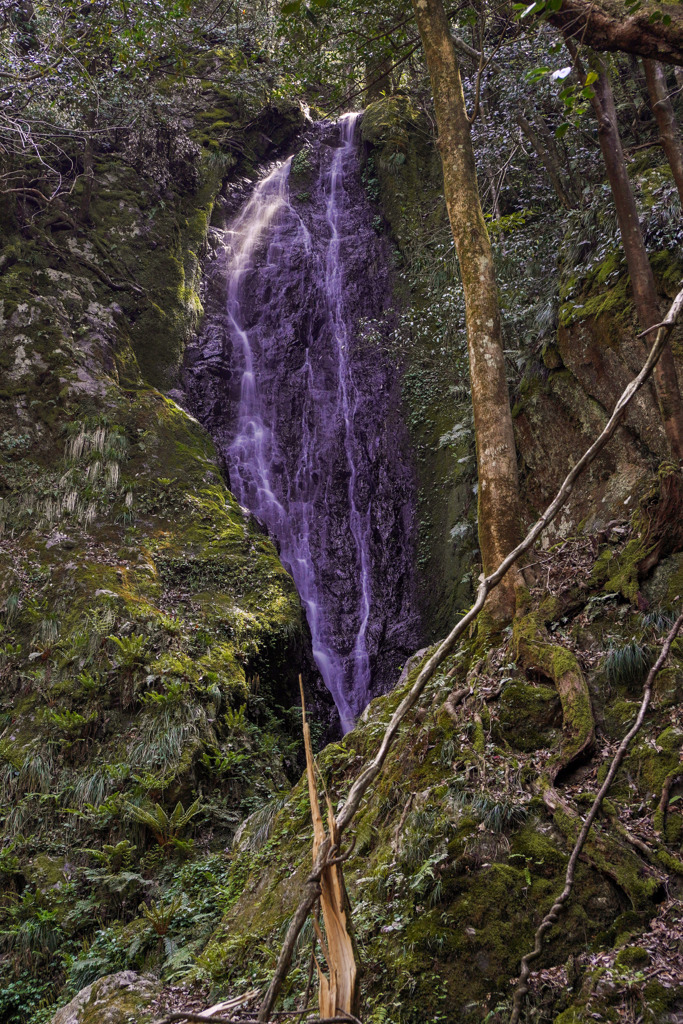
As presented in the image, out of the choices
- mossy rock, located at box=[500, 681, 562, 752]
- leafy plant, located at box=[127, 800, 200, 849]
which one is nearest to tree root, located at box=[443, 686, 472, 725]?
mossy rock, located at box=[500, 681, 562, 752]

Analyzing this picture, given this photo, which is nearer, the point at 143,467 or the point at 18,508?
the point at 18,508

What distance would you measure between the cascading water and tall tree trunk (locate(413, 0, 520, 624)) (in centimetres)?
586

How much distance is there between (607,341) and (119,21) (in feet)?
34.1

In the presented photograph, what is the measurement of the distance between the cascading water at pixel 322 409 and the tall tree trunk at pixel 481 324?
19.2ft

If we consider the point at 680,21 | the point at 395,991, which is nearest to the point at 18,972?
the point at 395,991

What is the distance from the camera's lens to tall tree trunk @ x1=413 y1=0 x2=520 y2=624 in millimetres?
5098

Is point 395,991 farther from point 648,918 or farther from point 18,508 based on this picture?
point 18,508

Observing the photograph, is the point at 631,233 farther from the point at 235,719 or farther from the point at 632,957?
the point at 235,719

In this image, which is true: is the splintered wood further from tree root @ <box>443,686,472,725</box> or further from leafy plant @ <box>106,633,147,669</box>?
leafy plant @ <box>106,633,147,669</box>

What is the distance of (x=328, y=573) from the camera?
41.1ft

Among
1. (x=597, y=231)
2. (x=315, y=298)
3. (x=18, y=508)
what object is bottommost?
(x=18, y=508)

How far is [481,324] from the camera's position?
5371mm

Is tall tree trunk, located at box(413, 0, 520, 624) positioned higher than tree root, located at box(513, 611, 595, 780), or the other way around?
tall tree trunk, located at box(413, 0, 520, 624)

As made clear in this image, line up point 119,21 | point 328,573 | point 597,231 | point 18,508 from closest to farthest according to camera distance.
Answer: point 597,231
point 18,508
point 119,21
point 328,573
